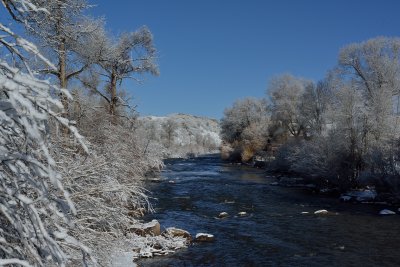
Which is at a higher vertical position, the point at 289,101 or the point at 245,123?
the point at 289,101

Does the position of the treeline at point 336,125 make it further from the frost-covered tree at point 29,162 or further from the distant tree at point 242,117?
the frost-covered tree at point 29,162

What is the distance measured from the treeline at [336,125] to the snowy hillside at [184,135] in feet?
37.9

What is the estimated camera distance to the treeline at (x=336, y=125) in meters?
26.0

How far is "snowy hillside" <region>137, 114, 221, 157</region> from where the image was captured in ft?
256

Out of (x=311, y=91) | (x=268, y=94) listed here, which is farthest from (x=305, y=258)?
(x=268, y=94)

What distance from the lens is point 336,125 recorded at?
29.5m

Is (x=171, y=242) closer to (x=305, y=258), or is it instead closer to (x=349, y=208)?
(x=305, y=258)

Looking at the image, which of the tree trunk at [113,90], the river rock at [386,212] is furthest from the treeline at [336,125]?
the tree trunk at [113,90]

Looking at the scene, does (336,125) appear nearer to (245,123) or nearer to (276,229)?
(276,229)

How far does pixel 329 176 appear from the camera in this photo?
26.7 m

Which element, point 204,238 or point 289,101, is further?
point 289,101

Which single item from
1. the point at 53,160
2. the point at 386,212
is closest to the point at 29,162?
the point at 53,160

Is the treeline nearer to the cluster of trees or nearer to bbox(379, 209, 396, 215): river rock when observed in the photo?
bbox(379, 209, 396, 215): river rock

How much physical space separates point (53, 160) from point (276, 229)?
48.8ft
